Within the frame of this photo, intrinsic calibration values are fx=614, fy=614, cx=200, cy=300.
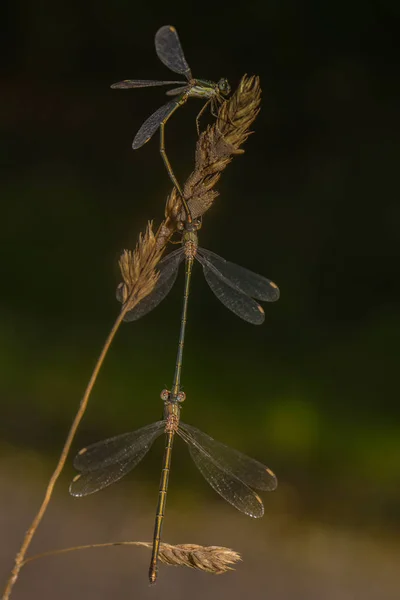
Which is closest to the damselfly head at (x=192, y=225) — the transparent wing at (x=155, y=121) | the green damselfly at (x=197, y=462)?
the green damselfly at (x=197, y=462)

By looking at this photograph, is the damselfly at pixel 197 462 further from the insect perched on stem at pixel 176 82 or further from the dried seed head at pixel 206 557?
the insect perched on stem at pixel 176 82

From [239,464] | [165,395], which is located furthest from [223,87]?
[239,464]

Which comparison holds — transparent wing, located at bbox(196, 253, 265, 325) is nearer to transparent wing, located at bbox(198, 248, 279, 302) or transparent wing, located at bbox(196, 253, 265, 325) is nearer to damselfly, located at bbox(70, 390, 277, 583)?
transparent wing, located at bbox(198, 248, 279, 302)

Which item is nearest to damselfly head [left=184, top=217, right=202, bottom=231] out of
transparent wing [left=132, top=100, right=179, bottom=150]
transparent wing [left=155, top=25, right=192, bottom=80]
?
transparent wing [left=132, top=100, right=179, bottom=150]

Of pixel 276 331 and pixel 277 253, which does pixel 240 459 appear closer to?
pixel 276 331

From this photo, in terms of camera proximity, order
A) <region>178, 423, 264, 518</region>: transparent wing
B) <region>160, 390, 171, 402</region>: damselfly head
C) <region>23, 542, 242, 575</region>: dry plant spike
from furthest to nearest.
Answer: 1. <region>178, 423, 264, 518</region>: transparent wing
2. <region>160, 390, 171, 402</region>: damselfly head
3. <region>23, 542, 242, 575</region>: dry plant spike

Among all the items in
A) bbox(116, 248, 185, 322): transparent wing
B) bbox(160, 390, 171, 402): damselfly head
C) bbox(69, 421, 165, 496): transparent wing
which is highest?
bbox(116, 248, 185, 322): transparent wing

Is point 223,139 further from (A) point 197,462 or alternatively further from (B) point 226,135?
(A) point 197,462
